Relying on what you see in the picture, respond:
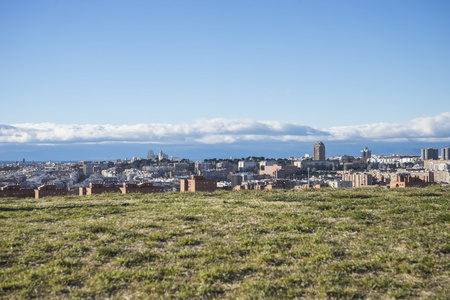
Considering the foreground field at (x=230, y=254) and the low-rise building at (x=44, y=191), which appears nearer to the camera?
the foreground field at (x=230, y=254)

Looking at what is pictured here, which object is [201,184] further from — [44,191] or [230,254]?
[230,254]

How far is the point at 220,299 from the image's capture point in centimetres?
791

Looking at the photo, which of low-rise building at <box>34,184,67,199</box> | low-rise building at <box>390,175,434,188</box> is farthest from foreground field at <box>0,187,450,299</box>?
low-rise building at <box>34,184,67,199</box>

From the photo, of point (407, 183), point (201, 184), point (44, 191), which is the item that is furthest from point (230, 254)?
A: point (44, 191)

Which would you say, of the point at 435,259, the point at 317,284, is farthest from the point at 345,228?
the point at 317,284

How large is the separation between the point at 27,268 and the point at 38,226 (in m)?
4.99

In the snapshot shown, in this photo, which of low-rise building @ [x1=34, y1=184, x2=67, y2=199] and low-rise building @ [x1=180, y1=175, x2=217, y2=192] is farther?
low-rise building @ [x1=180, y1=175, x2=217, y2=192]

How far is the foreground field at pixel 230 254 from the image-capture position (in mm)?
8355

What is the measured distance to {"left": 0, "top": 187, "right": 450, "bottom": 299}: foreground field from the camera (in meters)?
8.35

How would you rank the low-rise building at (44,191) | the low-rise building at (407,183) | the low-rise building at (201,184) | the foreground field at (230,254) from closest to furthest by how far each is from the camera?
the foreground field at (230,254) → the low-rise building at (407,183) → the low-rise building at (44,191) → the low-rise building at (201,184)

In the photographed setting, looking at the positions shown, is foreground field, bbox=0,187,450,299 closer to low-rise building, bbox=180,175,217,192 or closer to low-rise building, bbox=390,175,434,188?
low-rise building, bbox=390,175,434,188

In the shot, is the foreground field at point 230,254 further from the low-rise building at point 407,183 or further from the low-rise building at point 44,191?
the low-rise building at point 44,191

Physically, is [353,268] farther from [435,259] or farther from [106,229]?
[106,229]

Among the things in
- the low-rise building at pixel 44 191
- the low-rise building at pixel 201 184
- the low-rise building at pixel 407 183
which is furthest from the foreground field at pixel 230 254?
the low-rise building at pixel 44 191
